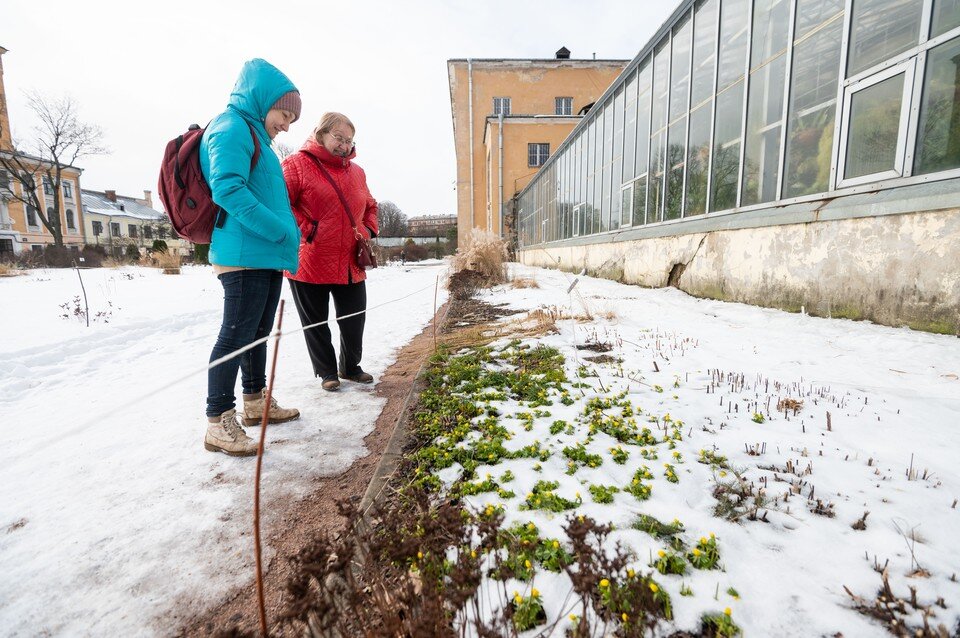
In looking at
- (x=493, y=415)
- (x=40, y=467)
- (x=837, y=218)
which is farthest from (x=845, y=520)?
(x=837, y=218)

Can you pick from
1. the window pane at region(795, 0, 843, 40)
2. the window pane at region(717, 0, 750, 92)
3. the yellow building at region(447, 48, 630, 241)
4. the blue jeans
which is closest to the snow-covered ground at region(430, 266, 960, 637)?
the blue jeans

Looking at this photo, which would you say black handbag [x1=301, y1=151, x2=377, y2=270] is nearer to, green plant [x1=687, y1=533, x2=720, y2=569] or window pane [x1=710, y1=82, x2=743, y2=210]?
green plant [x1=687, y1=533, x2=720, y2=569]

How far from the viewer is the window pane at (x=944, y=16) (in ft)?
10.2

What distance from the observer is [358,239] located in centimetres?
309

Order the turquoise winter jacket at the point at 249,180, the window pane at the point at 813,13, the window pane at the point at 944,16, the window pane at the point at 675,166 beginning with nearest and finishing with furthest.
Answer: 1. the turquoise winter jacket at the point at 249,180
2. the window pane at the point at 944,16
3. the window pane at the point at 813,13
4. the window pane at the point at 675,166

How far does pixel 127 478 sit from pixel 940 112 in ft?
19.1

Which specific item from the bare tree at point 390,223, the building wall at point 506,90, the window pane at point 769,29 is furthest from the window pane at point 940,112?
the bare tree at point 390,223

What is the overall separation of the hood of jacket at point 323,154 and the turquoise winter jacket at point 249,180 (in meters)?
0.51

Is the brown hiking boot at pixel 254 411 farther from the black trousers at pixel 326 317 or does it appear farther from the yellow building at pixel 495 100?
the yellow building at pixel 495 100

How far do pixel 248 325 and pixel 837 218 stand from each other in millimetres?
5019

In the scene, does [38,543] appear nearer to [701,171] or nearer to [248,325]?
[248,325]

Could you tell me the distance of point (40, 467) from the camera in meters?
2.05

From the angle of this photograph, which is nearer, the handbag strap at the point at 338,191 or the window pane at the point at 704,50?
the handbag strap at the point at 338,191

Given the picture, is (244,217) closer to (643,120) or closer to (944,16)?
(944,16)
